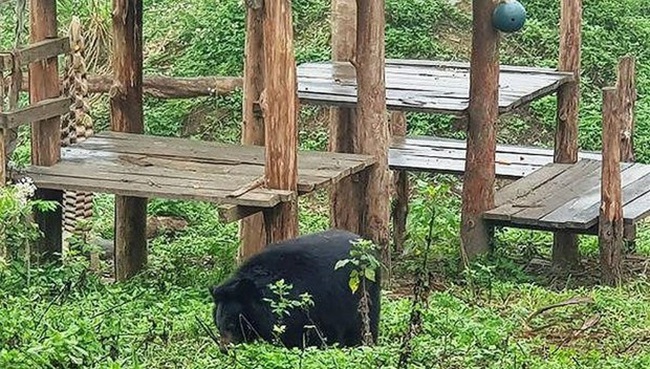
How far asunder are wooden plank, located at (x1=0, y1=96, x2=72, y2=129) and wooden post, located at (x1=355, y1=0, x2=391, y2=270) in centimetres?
218

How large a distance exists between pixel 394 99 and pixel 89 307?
477 centimetres

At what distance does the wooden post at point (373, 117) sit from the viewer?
1077 centimetres

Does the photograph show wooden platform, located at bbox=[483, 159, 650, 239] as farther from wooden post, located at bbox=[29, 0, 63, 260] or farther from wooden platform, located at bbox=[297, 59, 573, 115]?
wooden post, located at bbox=[29, 0, 63, 260]

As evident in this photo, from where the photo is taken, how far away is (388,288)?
36.6 ft

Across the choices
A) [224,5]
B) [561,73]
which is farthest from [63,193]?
[224,5]

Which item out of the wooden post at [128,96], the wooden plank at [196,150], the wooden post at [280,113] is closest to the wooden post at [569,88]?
Answer: the wooden plank at [196,150]

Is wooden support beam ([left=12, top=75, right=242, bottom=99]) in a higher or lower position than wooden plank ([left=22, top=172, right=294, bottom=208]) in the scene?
lower

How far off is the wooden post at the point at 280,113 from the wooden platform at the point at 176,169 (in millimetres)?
143

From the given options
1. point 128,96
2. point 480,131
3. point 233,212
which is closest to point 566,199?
point 480,131

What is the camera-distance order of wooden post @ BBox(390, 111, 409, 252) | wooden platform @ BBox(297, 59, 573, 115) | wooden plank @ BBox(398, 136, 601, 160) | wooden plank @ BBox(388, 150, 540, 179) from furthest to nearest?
wooden plank @ BBox(398, 136, 601, 160) → wooden post @ BBox(390, 111, 409, 252) → wooden plank @ BBox(388, 150, 540, 179) → wooden platform @ BBox(297, 59, 573, 115)

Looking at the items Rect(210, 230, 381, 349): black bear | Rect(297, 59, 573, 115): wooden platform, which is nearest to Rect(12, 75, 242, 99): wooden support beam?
Rect(297, 59, 573, 115): wooden platform

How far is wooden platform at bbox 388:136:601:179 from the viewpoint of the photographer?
41.7ft

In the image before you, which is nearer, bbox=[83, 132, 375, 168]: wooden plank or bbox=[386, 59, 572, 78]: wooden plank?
bbox=[83, 132, 375, 168]: wooden plank

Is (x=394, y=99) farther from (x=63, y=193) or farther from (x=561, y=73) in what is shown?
(x=63, y=193)
